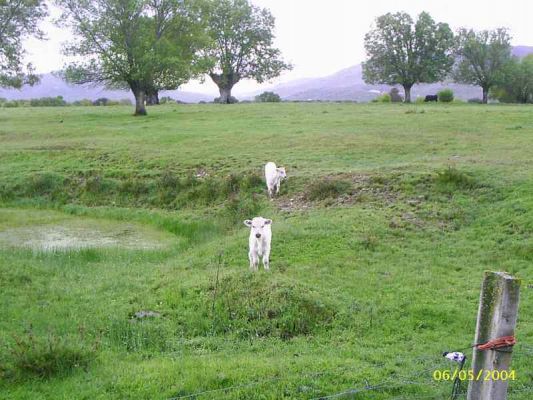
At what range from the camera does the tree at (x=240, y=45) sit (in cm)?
6944

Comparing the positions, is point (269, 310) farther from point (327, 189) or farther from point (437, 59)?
point (437, 59)

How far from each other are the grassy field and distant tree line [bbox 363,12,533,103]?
38952 millimetres

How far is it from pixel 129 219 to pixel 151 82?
25.1 meters

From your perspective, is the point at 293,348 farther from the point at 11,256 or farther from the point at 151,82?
the point at 151,82

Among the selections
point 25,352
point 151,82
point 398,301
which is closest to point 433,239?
point 398,301

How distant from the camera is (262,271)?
12719 mm

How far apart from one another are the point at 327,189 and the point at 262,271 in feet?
28.0

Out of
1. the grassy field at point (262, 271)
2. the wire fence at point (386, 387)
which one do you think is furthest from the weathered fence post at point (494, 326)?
the grassy field at point (262, 271)

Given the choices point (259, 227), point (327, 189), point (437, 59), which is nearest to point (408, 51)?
point (437, 59)

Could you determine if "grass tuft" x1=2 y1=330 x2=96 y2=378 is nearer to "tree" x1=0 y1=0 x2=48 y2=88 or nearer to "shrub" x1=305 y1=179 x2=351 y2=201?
"shrub" x1=305 y1=179 x2=351 y2=201

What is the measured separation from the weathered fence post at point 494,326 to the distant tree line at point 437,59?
63.6 meters

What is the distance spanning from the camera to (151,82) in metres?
44.3

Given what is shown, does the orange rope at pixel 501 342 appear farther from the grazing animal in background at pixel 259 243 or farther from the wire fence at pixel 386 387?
the grazing animal in background at pixel 259 243

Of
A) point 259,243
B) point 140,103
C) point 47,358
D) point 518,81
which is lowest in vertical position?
point 47,358
